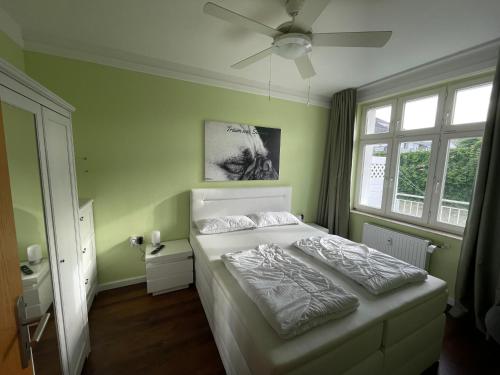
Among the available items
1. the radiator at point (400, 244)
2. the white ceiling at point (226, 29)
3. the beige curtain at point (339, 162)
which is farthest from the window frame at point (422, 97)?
the radiator at point (400, 244)

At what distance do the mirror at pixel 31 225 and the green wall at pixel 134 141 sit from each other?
139cm

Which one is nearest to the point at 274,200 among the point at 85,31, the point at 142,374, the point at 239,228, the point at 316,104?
the point at 239,228

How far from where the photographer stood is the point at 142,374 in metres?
1.51

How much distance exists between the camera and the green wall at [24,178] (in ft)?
2.86

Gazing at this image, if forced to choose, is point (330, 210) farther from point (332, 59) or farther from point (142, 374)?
point (142, 374)

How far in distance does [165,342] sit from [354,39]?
2.78m

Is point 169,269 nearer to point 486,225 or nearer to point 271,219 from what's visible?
point 271,219

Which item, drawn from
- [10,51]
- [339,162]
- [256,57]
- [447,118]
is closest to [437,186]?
[447,118]

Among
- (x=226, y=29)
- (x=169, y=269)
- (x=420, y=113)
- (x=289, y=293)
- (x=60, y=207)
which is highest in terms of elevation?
(x=226, y=29)

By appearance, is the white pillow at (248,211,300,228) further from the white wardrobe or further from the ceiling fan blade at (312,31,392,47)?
the ceiling fan blade at (312,31,392,47)

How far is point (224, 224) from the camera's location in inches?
103

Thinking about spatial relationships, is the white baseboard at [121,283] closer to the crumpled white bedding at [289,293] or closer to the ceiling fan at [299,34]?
the crumpled white bedding at [289,293]

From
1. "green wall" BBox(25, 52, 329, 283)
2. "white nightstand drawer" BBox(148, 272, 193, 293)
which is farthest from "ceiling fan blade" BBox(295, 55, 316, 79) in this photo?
"white nightstand drawer" BBox(148, 272, 193, 293)

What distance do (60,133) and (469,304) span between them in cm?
388
